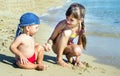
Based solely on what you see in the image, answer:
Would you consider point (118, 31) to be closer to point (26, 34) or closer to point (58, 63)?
point (58, 63)

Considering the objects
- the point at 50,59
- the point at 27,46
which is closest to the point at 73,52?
the point at 50,59

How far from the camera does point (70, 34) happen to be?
221 inches

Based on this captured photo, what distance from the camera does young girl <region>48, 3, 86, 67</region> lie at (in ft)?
17.8

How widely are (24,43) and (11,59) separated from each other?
24.4 inches

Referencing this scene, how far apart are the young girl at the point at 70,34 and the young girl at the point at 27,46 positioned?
43 centimetres

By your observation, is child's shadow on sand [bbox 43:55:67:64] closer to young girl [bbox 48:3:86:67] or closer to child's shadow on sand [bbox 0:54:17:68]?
young girl [bbox 48:3:86:67]

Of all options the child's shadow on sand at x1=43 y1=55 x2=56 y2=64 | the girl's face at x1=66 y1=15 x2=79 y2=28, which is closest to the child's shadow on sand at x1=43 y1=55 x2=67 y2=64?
the child's shadow on sand at x1=43 y1=55 x2=56 y2=64

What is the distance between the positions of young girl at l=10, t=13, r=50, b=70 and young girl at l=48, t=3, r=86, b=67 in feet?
1.41

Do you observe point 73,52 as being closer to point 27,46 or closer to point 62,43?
point 62,43

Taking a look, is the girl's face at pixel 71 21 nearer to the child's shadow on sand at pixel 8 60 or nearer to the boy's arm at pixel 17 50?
the boy's arm at pixel 17 50

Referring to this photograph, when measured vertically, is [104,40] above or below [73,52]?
below

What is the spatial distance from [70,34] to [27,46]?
0.80 m

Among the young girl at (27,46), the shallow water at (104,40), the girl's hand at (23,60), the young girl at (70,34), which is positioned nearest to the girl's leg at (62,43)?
the young girl at (70,34)

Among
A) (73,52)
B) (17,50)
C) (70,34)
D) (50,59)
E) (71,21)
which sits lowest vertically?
(50,59)
